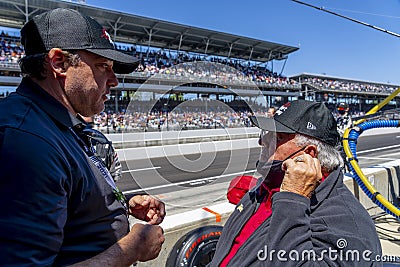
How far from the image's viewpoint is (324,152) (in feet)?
6.13

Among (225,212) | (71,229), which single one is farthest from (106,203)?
(225,212)

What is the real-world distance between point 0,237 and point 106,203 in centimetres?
44

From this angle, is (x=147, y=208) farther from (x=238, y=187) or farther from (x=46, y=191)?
(x=238, y=187)

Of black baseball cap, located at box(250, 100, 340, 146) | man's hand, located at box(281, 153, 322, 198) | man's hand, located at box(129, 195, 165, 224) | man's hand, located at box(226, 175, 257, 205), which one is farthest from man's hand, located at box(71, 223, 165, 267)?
man's hand, located at box(226, 175, 257, 205)

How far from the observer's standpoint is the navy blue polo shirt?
0.86 m

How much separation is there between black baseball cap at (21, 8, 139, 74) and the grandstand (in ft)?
0.97

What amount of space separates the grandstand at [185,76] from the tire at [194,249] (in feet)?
3.21

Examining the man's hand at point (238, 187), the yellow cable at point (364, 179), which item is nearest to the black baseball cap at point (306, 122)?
the man's hand at point (238, 187)

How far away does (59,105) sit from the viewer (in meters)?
1.21

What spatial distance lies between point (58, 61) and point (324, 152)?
155 centimetres

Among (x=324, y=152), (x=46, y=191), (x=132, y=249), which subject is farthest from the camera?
(x=324, y=152)

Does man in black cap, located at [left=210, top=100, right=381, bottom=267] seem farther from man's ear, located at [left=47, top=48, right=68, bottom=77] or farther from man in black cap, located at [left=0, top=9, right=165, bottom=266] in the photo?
man's ear, located at [left=47, top=48, right=68, bottom=77]

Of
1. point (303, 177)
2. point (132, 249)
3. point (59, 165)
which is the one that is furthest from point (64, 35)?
point (303, 177)

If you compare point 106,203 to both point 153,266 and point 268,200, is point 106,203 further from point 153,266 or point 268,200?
point 153,266
